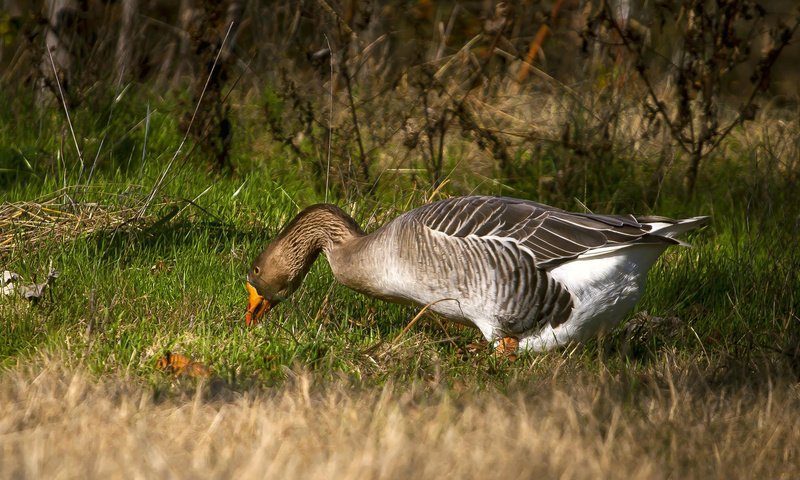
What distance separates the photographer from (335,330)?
5.01 m

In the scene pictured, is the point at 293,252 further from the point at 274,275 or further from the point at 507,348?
the point at 507,348

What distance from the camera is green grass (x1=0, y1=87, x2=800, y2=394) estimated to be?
454 centimetres

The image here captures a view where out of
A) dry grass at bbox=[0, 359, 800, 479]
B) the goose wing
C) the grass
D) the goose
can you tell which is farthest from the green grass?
the goose wing

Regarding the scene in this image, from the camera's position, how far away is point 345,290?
5.50 meters

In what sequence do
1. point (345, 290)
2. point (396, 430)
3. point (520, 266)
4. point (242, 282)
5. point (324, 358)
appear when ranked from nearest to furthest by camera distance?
1. point (396, 430)
2. point (324, 358)
3. point (520, 266)
4. point (242, 282)
5. point (345, 290)

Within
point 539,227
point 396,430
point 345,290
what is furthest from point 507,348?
point 396,430

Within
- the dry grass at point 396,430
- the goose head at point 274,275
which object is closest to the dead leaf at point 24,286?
the dry grass at point 396,430

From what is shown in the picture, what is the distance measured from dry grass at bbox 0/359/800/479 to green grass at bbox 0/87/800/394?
364 millimetres

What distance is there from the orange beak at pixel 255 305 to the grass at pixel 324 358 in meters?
0.09

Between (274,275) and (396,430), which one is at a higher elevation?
(396,430)

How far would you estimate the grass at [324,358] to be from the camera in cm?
328

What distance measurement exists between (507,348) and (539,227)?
57 cm

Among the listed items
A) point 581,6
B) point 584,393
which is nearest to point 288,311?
point 584,393

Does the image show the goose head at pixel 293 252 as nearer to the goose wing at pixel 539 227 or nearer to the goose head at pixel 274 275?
the goose head at pixel 274 275
